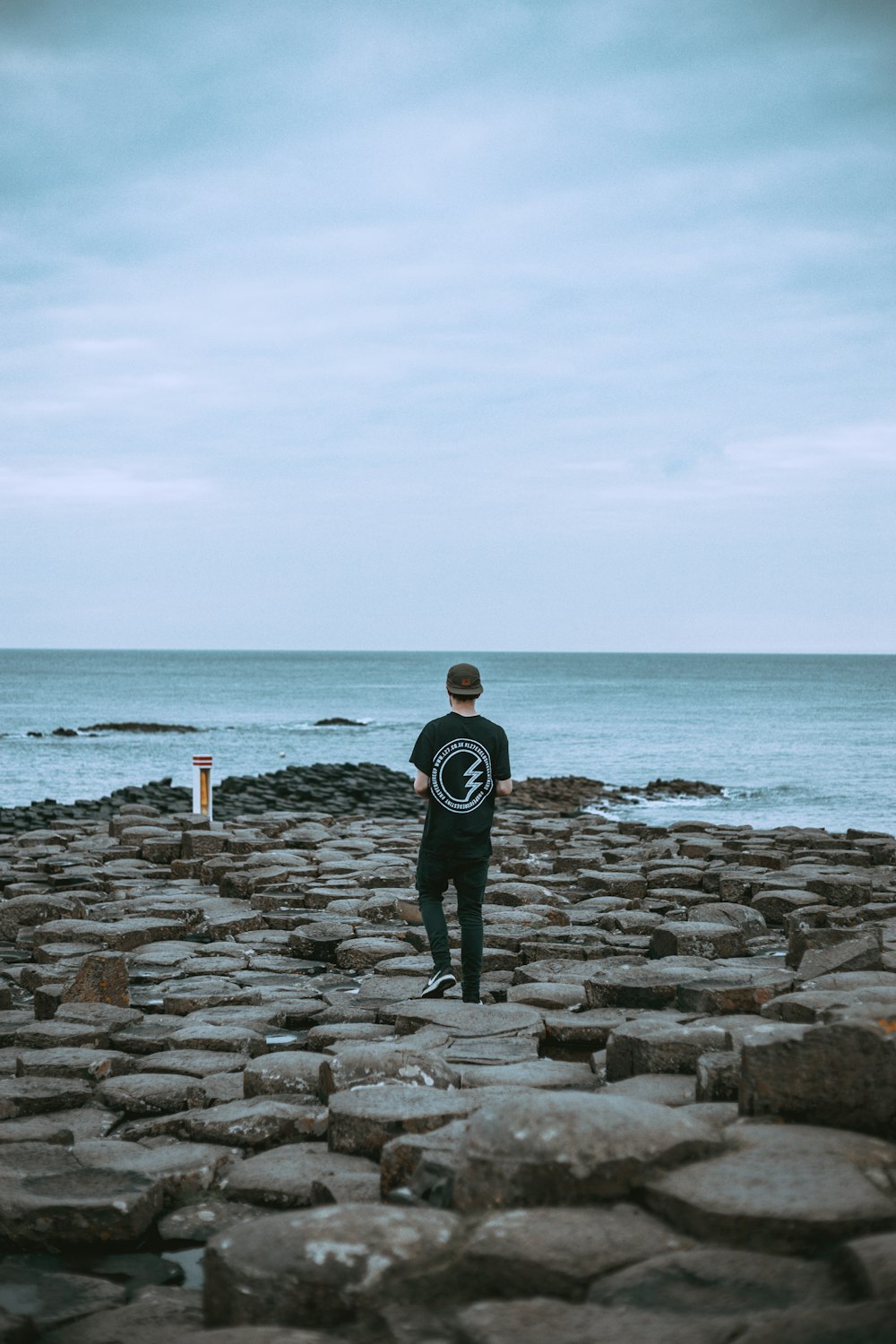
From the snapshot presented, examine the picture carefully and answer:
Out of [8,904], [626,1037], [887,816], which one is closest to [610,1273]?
[626,1037]

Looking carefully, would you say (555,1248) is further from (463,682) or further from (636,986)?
(463,682)

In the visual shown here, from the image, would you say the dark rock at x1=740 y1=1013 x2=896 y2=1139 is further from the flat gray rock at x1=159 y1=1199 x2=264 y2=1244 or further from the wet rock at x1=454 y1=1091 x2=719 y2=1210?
the flat gray rock at x1=159 y1=1199 x2=264 y2=1244

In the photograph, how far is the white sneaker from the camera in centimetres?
710

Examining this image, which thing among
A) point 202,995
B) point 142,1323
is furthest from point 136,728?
point 142,1323

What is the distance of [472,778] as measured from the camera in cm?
718

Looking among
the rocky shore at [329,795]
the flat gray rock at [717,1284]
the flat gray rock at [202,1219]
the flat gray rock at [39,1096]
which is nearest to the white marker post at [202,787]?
the rocky shore at [329,795]

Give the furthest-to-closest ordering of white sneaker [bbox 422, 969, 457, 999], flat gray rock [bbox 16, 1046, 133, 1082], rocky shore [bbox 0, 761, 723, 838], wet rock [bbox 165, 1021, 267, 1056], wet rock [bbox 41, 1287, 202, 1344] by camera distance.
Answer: rocky shore [bbox 0, 761, 723, 838] < white sneaker [bbox 422, 969, 457, 999] < wet rock [bbox 165, 1021, 267, 1056] < flat gray rock [bbox 16, 1046, 133, 1082] < wet rock [bbox 41, 1287, 202, 1344]

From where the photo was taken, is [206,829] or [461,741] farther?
[206,829]

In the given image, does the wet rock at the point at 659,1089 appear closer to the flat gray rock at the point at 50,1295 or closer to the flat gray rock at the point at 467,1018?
the flat gray rock at the point at 467,1018

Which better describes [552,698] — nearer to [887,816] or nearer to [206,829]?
[887,816]

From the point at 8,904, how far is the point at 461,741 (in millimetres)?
4592

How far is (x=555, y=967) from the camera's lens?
7953 millimetres

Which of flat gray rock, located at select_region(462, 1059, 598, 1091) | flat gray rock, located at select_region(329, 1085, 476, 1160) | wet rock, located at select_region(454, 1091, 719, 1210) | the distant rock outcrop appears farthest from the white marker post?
the distant rock outcrop

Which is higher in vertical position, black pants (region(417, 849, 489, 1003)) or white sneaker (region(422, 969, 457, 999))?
black pants (region(417, 849, 489, 1003))
